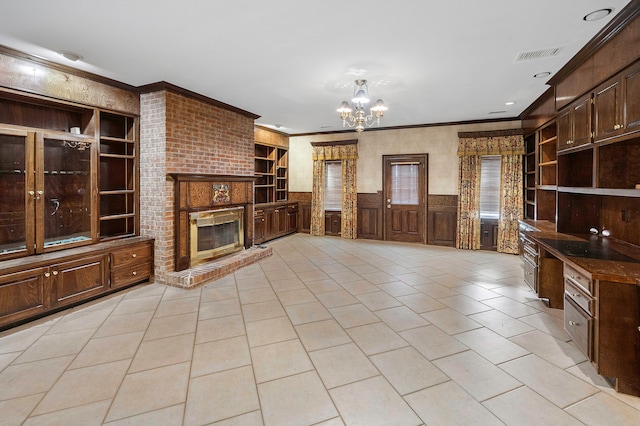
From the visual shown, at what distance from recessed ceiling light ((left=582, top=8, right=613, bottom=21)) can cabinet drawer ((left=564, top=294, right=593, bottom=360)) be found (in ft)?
7.84

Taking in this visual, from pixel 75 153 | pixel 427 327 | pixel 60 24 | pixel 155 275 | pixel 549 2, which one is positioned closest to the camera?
pixel 549 2

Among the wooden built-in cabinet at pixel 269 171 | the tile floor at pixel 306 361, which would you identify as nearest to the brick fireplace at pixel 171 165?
the tile floor at pixel 306 361

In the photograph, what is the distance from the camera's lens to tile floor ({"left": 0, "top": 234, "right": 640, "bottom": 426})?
2.01 metres

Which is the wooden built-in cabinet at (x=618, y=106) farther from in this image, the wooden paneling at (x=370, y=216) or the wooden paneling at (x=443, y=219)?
the wooden paneling at (x=370, y=216)

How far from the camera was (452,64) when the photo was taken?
12.4 feet

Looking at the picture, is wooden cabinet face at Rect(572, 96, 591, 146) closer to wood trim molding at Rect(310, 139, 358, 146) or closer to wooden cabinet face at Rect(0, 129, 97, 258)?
wood trim molding at Rect(310, 139, 358, 146)

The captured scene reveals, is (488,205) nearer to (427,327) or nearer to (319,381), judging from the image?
(427,327)

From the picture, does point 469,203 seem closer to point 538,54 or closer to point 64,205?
point 538,54

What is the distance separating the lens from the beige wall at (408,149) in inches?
281

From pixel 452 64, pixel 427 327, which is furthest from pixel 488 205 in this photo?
pixel 427 327

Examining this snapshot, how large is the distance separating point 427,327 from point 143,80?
Answer: 15.2 ft

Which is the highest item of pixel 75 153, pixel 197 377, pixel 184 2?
pixel 184 2

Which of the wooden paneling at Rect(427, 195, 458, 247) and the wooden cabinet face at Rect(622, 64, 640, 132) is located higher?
the wooden cabinet face at Rect(622, 64, 640, 132)

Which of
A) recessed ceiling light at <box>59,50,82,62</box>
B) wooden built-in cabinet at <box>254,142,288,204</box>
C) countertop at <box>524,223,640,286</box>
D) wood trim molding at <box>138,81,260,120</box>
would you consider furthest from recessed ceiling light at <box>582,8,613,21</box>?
wooden built-in cabinet at <box>254,142,288,204</box>
